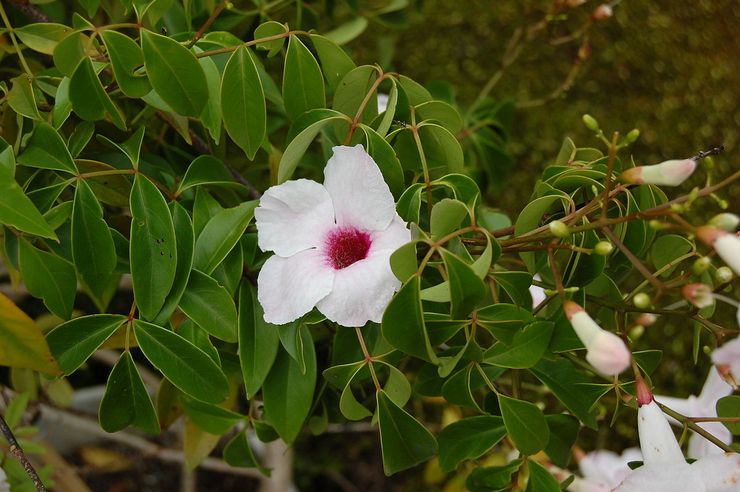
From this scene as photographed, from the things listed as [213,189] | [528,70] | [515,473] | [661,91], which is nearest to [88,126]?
[213,189]

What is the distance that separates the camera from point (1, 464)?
2.81 ft

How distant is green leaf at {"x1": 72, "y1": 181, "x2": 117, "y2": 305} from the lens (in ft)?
2.27

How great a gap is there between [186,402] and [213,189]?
0.80 feet

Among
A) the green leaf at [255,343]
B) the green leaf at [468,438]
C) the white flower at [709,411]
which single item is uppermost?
the green leaf at [255,343]

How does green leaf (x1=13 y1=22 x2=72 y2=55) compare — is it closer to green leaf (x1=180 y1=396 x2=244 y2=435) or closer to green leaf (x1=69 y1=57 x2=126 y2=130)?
green leaf (x1=69 y1=57 x2=126 y2=130)

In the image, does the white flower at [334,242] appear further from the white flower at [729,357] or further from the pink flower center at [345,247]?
the white flower at [729,357]

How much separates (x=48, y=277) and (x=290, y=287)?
241 millimetres

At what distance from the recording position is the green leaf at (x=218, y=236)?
28.1 inches

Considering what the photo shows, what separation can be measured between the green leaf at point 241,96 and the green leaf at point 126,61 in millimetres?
80

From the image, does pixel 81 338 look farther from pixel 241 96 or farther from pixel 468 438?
pixel 468 438

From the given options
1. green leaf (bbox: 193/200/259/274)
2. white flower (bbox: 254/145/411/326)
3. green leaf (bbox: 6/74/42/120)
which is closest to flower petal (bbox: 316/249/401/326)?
Answer: white flower (bbox: 254/145/411/326)

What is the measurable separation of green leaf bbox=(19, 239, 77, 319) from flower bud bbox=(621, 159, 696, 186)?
20.8 inches

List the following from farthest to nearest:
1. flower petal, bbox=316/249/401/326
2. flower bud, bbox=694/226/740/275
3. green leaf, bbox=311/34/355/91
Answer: green leaf, bbox=311/34/355/91 < flower petal, bbox=316/249/401/326 < flower bud, bbox=694/226/740/275

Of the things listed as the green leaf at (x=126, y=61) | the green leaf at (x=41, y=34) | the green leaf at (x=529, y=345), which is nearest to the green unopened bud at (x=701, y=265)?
the green leaf at (x=529, y=345)
